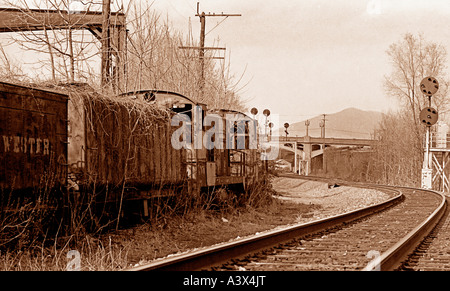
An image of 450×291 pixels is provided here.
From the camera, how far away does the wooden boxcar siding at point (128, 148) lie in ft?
35.3

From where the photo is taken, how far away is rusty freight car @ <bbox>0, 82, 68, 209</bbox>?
8508 mm

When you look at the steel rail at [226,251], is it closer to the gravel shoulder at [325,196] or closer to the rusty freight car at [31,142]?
the rusty freight car at [31,142]

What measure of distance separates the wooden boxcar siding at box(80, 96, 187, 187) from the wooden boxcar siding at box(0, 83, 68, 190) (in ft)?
2.35

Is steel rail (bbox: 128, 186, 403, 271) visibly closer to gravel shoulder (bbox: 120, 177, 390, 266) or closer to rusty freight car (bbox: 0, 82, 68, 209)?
gravel shoulder (bbox: 120, 177, 390, 266)

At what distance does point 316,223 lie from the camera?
37.8ft

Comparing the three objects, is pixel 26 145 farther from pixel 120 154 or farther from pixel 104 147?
pixel 120 154

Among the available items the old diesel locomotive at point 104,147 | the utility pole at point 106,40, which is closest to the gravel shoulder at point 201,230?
the old diesel locomotive at point 104,147

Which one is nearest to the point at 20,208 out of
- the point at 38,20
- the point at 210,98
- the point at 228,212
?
the point at 38,20

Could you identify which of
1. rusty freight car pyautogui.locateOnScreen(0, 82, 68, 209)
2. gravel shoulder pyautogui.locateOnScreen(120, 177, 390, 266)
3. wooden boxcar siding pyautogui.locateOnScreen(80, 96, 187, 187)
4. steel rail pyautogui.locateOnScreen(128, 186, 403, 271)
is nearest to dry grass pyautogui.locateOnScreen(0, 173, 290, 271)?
gravel shoulder pyautogui.locateOnScreen(120, 177, 390, 266)

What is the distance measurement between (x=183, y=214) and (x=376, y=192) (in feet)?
52.5

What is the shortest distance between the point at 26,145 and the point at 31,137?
20 cm

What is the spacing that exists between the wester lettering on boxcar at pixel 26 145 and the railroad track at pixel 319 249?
11.4ft
